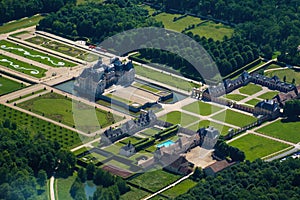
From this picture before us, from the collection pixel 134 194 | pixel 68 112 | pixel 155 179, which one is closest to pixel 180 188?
pixel 155 179

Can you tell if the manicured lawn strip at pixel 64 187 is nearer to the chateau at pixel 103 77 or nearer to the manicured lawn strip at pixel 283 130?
the chateau at pixel 103 77

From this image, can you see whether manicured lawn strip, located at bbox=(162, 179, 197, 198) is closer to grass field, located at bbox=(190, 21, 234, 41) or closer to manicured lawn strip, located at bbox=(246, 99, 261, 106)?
manicured lawn strip, located at bbox=(246, 99, 261, 106)

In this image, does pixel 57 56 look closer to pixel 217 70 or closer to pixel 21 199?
pixel 217 70

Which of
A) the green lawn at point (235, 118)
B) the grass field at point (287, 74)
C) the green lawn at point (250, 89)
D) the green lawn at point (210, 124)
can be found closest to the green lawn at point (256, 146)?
the green lawn at point (210, 124)

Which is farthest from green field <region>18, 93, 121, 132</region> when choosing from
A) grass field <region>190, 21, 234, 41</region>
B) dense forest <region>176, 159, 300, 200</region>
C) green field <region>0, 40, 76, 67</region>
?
grass field <region>190, 21, 234, 41</region>

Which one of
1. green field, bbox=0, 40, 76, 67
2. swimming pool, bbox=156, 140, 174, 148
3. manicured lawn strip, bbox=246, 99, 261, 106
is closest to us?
swimming pool, bbox=156, 140, 174, 148

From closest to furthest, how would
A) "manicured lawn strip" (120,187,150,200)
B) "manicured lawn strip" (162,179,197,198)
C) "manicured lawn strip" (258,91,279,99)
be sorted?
1. "manicured lawn strip" (120,187,150,200)
2. "manicured lawn strip" (162,179,197,198)
3. "manicured lawn strip" (258,91,279,99)
